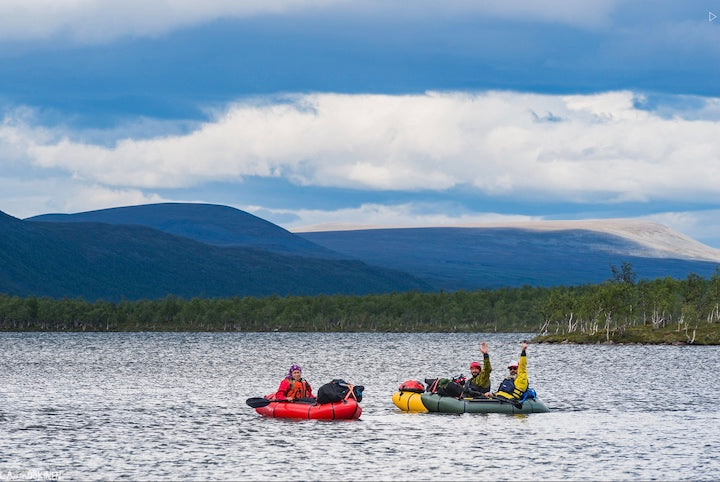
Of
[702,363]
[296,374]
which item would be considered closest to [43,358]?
[702,363]

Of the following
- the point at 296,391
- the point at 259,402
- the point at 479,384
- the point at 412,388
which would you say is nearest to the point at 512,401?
the point at 479,384

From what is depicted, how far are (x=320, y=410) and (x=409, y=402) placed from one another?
27.0 feet

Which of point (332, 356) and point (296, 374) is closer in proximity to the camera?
point (296, 374)

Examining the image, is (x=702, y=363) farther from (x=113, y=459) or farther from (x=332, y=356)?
(x=113, y=459)

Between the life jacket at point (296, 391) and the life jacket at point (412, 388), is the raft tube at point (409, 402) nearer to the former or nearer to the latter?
the life jacket at point (412, 388)

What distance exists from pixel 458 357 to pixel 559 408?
99681mm

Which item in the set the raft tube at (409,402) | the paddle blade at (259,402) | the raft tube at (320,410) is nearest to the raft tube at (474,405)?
the raft tube at (409,402)

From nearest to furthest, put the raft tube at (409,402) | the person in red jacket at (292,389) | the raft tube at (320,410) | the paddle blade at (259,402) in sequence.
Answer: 1. the raft tube at (320,410)
2. the person in red jacket at (292,389)
3. the paddle blade at (259,402)
4. the raft tube at (409,402)

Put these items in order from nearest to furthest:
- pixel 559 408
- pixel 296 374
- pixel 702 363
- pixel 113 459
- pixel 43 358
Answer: pixel 113 459 < pixel 296 374 < pixel 559 408 < pixel 702 363 < pixel 43 358

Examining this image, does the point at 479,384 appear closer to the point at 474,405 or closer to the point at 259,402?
the point at 474,405

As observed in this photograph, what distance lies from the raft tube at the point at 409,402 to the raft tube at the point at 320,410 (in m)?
5.74

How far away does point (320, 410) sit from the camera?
69812 millimetres

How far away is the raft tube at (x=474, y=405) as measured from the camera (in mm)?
72375

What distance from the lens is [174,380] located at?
116 meters
